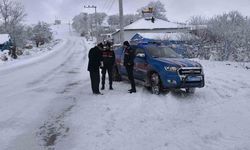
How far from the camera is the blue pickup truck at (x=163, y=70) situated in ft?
39.8

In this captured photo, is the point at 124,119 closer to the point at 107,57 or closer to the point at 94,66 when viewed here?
the point at 94,66

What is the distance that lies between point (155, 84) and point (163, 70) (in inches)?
25.0

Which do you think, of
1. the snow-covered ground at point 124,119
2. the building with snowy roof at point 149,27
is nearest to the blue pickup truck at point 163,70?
the snow-covered ground at point 124,119

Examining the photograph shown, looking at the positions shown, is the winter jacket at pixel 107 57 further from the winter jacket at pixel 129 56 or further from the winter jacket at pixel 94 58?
the winter jacket at pixel 129 56

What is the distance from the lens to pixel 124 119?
888 cm

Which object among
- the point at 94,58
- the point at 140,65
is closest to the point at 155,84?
the point at 140,65

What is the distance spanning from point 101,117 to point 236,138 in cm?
329

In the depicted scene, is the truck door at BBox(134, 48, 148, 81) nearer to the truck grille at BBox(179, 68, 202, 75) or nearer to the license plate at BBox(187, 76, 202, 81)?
the truck grille at BBox(179, 68, 202, 75)

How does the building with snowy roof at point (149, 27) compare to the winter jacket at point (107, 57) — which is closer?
the winter jacket at point (107, 57)

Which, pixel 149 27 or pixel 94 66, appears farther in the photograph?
pixel 149 27

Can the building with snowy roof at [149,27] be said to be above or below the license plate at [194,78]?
above

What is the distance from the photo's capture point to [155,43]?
14.6m

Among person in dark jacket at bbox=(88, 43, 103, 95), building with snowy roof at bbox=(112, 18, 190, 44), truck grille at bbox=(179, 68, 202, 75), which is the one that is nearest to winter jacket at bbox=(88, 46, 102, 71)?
person in dark jacket at bbox=(88, 43, 103, 95)

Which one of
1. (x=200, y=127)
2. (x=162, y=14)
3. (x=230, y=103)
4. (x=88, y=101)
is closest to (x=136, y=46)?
(x=88, y=101)
